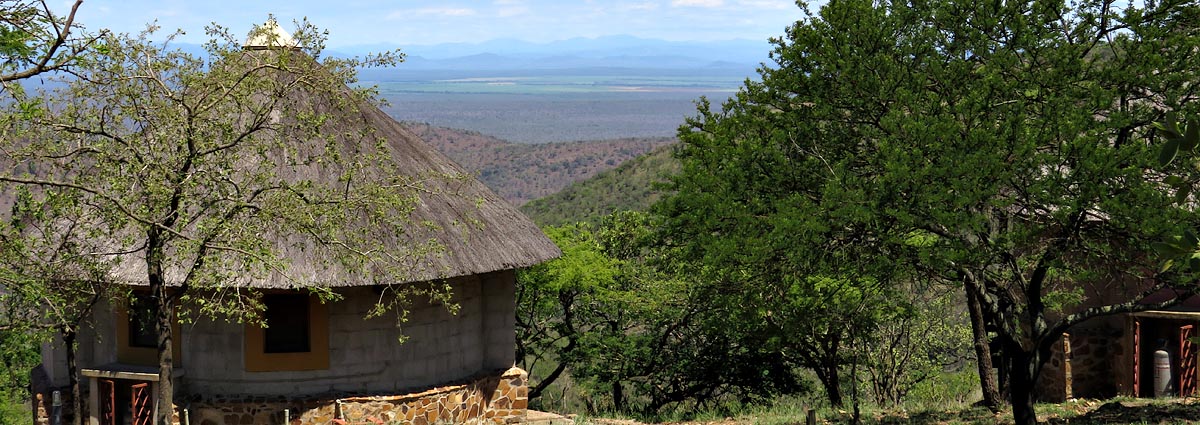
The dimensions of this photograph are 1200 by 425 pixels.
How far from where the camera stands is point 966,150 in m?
10.2

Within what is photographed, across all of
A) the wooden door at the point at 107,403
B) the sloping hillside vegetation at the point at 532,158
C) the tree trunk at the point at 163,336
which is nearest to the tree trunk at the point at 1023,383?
the tree trunk at the point at 163,336

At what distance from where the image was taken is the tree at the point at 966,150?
33.0 feet

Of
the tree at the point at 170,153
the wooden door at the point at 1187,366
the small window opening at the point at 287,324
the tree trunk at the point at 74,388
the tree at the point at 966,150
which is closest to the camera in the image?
the tree at the point at 170,153

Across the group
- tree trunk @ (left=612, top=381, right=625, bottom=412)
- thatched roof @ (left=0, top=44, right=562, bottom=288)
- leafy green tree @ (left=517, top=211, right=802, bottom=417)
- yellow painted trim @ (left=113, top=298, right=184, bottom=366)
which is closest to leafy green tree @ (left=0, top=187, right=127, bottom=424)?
thatched roof @ (left=0, top=44, right=562, bottom=288)

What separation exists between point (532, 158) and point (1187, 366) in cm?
9559

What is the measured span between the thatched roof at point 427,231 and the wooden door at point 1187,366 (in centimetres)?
931

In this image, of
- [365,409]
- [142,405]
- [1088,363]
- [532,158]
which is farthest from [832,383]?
[532,158]

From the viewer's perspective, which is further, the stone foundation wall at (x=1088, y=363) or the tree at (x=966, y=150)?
the stone foundation wall at (x=1088, y=363)

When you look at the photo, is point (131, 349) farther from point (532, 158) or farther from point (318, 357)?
point (532, 158)

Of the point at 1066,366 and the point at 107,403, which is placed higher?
the point at 107,403

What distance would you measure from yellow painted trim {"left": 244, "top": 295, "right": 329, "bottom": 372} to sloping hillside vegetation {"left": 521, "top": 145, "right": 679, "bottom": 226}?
107 feet

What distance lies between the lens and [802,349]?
1955 centimetres

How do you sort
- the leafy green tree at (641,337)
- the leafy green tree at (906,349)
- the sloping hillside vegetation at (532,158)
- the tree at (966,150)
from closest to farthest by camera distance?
the tree at (966,150) → the leafy green tree at (906,349) → the leafy green tree at (641,337) → the sloping hillside vegetation at (532,158)

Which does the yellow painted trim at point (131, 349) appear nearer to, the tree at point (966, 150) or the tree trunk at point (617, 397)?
the tree at point (966, 150)
